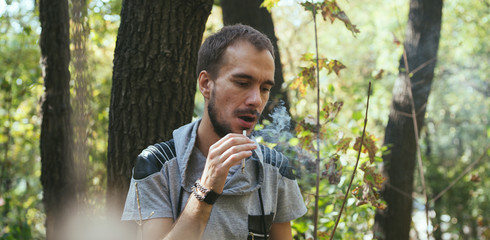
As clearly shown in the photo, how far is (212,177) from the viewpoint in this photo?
5.39ft

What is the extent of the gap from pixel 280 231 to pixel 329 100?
2.51 m

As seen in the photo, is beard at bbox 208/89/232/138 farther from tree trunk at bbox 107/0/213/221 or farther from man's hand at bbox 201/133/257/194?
tree trunk at bbox 107/0/213/221

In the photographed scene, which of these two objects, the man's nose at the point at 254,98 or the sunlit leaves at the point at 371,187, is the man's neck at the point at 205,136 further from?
the sunlit leaves at the point at 371,187

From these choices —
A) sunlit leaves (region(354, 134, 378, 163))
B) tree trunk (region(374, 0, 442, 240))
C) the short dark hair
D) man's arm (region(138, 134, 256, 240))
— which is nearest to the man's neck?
the short dark hair

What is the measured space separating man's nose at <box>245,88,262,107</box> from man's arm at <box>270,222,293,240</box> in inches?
25.5

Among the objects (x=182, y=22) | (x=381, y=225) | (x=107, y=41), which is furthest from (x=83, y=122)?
(x=107, y=41)

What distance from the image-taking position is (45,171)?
4.35 m

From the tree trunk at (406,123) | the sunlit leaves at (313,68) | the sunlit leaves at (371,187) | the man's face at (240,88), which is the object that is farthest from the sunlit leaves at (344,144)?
the tree trunk at (406,123)

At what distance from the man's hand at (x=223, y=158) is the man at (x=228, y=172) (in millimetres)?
13

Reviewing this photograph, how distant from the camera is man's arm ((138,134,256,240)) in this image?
1.62 m

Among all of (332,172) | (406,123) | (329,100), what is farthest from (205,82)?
(406,123)

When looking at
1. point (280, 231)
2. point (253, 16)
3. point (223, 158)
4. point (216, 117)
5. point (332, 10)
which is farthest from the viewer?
point (253, 16)

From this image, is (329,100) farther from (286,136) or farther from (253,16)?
(286,136)

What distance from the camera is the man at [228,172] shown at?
1794 millimetres
